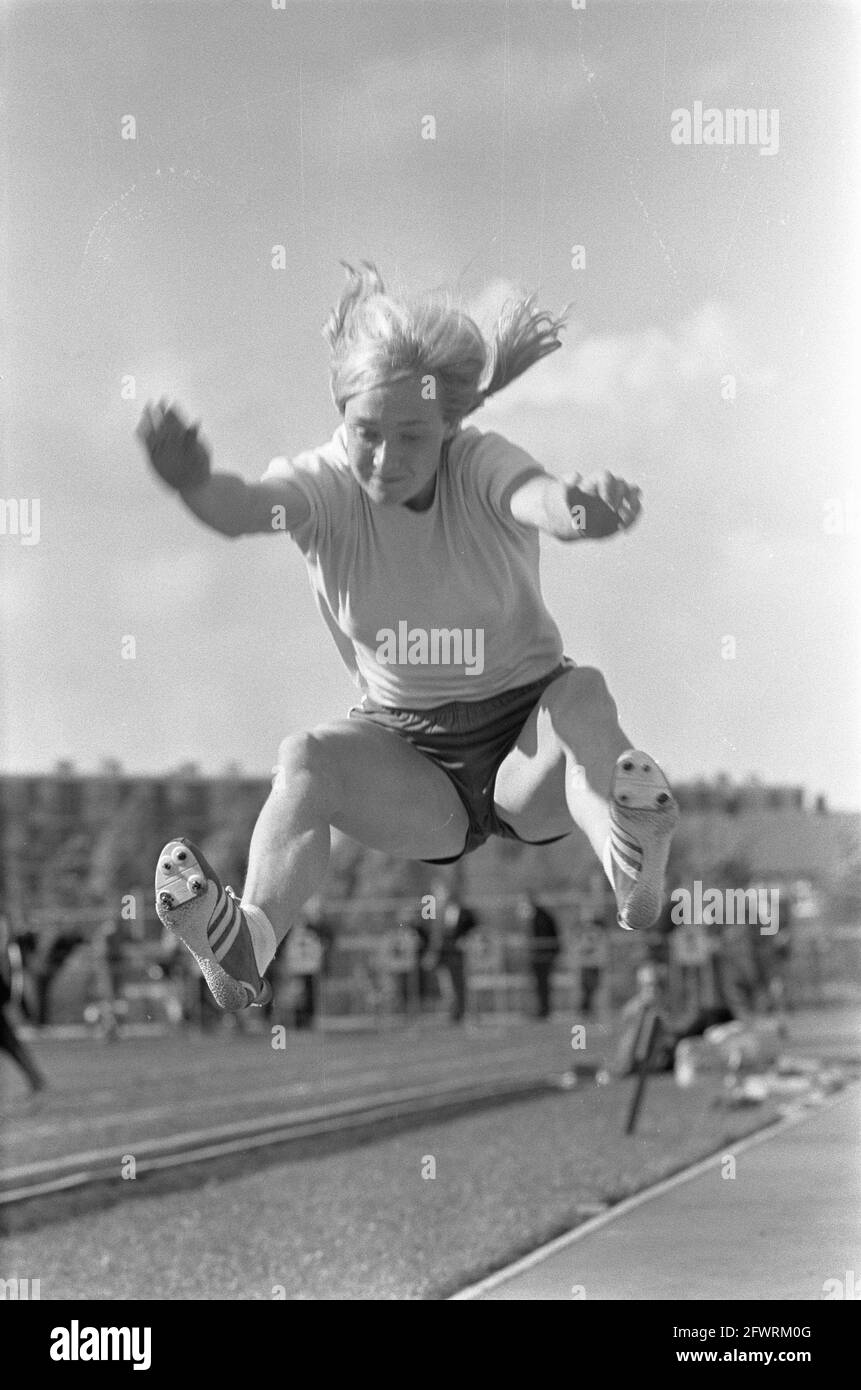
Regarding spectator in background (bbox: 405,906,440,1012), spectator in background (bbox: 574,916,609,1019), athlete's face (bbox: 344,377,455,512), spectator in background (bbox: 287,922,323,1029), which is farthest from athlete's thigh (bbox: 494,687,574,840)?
A: spectator in background (bbox: 574,916,609,1019)

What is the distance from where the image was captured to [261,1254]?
39.3 ft

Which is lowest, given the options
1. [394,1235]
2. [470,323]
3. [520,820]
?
[394,1235]

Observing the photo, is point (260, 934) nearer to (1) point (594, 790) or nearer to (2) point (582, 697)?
(1) point (594, 790)

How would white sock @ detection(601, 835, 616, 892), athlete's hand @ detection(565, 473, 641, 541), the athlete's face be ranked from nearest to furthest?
athlete's hand @ detection(565, 473, 641, 541) < white sock @ detection(601, 835, 616, 892) < the athlete's face

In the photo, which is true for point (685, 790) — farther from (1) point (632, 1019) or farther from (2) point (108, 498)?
(2) point (108, 498)

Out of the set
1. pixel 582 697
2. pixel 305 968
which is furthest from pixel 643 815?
pixel 305 968

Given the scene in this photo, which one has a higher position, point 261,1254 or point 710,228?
point 710,228

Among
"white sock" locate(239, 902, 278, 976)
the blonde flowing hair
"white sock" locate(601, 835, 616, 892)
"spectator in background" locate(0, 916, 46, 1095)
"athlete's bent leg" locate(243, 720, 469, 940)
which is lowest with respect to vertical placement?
"spectator in background" locate(0, 916, 46, 1095)

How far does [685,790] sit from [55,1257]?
24.9 feet

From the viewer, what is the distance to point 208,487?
4574 mm

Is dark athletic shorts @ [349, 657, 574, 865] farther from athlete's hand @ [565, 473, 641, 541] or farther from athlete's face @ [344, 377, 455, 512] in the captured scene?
athlete's hand @ [565, 473, 641, 541]

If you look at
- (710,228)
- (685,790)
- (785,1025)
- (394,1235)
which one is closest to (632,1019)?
(685,790)

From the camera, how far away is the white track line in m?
10.0

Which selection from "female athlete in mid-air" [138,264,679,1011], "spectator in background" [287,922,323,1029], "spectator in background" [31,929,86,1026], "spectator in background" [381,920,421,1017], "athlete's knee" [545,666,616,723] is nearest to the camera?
"female athlete in mid-air" [138,264,679,1011]
